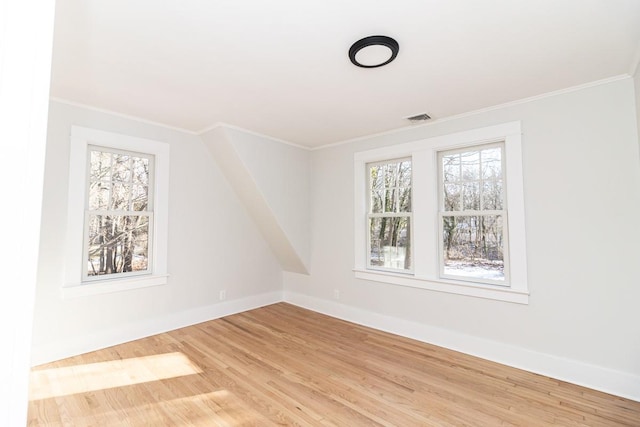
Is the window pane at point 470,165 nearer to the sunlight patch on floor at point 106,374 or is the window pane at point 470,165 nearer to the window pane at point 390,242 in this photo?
the window pane at point 390,242

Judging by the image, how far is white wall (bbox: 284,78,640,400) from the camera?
2479 mm

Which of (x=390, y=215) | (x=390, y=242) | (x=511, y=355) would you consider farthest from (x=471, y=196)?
(x=511, y=355)

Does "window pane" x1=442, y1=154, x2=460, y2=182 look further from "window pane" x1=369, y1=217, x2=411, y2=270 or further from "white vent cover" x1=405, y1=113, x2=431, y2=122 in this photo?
"window pane" x1=369, y1=217, x2=411, y2=270

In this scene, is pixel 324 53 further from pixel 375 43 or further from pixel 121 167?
pixel 121 167

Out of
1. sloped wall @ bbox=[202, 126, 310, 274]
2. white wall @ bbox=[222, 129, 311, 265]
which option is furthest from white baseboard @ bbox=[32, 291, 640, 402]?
white wall @ bbox=[222, 129, 311, 265]

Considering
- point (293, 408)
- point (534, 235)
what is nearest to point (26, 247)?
point (293, 408)

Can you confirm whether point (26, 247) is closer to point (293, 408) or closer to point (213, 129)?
point (293, 408)

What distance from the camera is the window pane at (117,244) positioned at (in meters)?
3.37

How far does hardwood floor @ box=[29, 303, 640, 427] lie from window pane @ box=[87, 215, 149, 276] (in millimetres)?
860

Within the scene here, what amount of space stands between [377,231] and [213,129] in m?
2.47

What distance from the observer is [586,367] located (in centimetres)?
260

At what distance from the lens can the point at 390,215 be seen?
4.01 metres

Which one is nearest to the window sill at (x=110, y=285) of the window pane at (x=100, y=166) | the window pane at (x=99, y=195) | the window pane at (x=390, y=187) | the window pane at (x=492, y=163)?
the window pane at (x=99, y=195)

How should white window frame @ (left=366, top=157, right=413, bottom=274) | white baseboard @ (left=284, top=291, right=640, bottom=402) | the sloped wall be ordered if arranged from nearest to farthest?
white baseboard @ (left=284, top=291, right=640, bottom=402) < white window frame @ (left=366, top=157, right=413, bottom=274) < the sloped wall
